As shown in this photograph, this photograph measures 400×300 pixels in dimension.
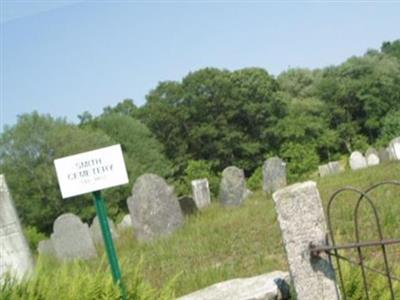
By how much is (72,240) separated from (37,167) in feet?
67.5

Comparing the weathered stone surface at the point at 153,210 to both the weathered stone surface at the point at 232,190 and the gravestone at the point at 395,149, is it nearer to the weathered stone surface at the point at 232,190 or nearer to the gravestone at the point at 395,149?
the weathered stone surface at the point at 232,190

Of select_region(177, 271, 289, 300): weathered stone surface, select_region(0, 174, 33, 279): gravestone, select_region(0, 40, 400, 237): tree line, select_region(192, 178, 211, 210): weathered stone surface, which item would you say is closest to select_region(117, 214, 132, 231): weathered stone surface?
select_region(192, 178, 211, 210): weathered stone surface

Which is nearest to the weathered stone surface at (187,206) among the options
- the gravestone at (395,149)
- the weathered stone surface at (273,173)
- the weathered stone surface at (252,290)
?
the weathered stone surface at (273,173)

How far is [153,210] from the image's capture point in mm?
12914

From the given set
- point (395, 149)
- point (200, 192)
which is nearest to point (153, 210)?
point (200, 192)

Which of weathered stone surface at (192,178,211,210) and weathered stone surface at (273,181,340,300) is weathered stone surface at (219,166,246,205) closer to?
weathered stone surface at (192,178,211,210)

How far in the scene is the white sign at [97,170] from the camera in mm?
5160

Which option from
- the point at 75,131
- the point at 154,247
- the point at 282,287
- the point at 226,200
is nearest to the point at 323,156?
the point at 75,131

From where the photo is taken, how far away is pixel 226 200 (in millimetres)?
16828

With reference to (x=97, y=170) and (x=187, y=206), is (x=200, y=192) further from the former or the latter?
(x=97, y=170)

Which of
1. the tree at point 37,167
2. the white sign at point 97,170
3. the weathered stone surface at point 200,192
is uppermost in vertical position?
the tree at point 37,167

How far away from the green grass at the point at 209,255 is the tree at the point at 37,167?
70.2ft

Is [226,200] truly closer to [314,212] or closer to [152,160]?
[314,212]

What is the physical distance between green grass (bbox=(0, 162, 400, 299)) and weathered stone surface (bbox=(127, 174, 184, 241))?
329 millimetres
